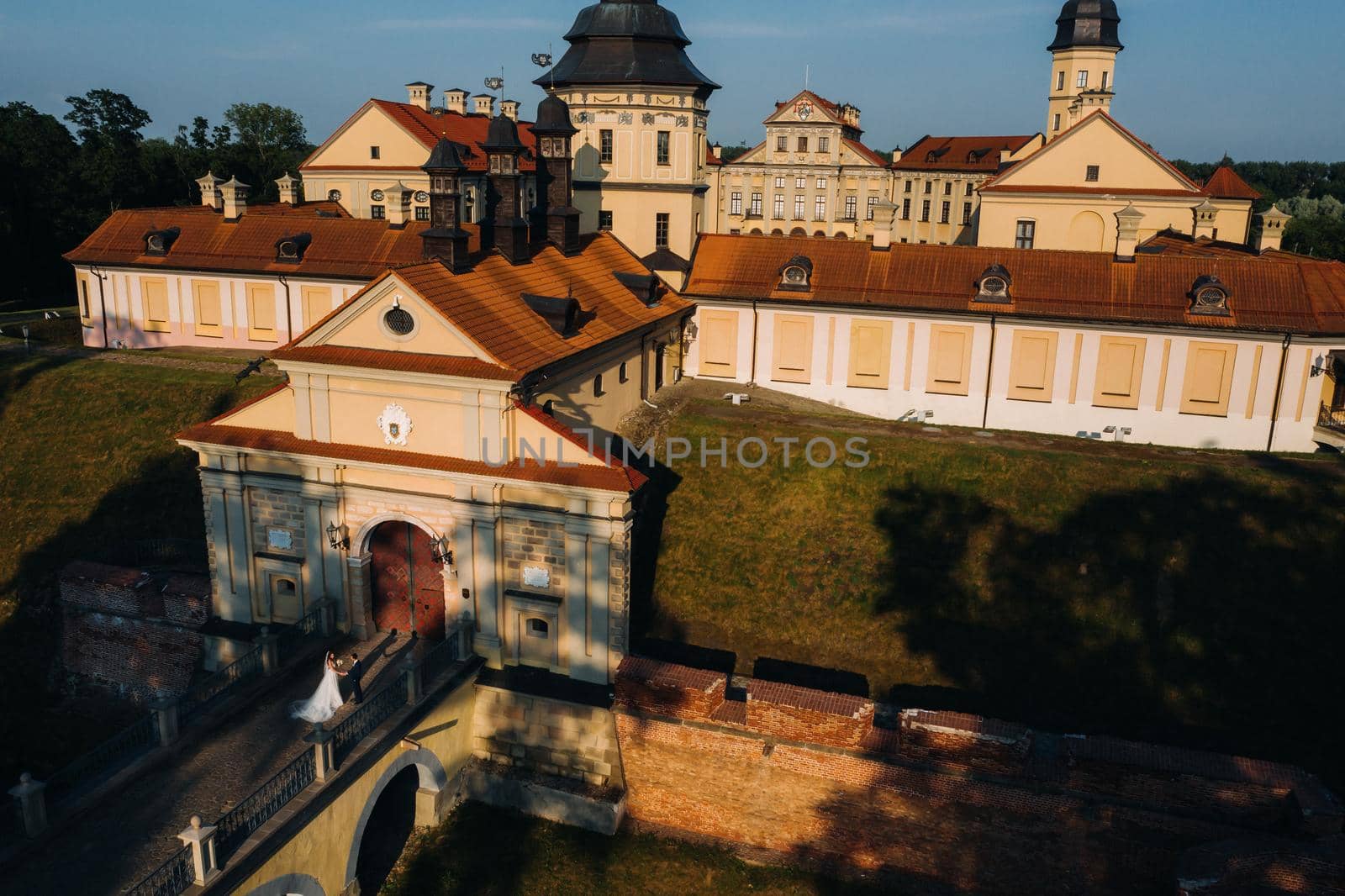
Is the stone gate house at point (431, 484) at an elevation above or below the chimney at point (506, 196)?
below

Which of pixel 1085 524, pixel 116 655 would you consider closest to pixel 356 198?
pixel 116 655

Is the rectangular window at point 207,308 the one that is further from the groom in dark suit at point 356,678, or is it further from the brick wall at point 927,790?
the brick wall at point 927,790

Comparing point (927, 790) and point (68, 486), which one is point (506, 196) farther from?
point (927, 790)

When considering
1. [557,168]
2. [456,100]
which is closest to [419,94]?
[456,100]

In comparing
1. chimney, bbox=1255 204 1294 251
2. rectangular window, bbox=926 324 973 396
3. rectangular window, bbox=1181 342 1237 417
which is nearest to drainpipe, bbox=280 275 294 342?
rectangular window, bbox=926 324 973 396

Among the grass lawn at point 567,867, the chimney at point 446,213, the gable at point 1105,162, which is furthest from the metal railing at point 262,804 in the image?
the gable at point 1105,162

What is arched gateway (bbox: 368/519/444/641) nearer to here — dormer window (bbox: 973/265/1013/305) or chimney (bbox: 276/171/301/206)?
dormer window (bbox: 973/265/1013/305)
